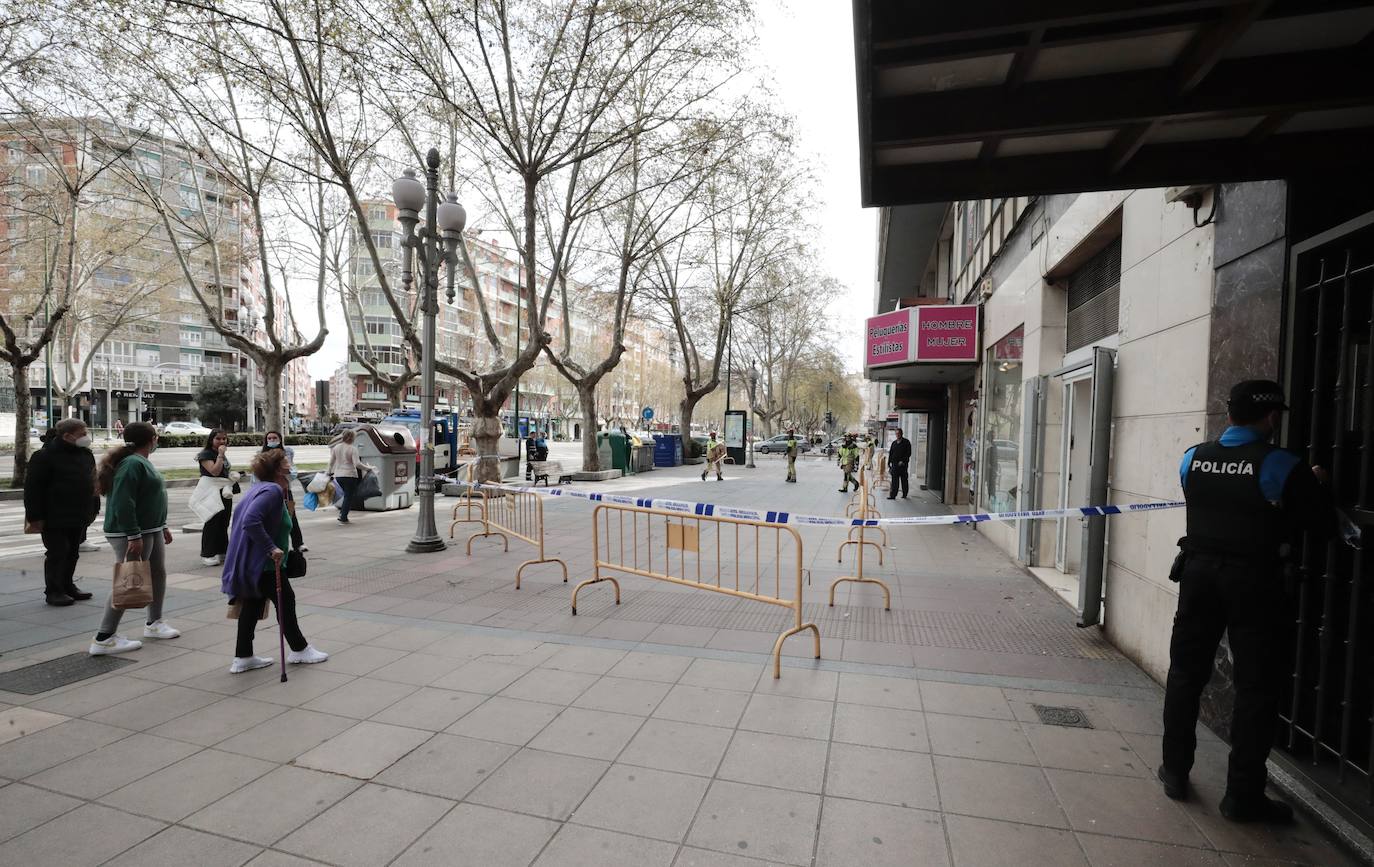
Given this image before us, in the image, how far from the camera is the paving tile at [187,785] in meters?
2.91

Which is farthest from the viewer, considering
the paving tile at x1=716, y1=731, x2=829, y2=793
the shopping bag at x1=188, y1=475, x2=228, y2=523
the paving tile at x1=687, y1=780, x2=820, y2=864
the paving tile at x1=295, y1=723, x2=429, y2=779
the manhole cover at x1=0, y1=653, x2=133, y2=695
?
the shopping bag at x1=188, y1=475, x2=228, y2=523

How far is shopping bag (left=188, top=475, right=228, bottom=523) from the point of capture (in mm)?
7465

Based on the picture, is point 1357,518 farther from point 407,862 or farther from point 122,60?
point 122,60

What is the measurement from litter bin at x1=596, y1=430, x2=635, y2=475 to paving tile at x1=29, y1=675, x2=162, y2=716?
62.8 ft

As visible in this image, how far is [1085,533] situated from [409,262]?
8.85m

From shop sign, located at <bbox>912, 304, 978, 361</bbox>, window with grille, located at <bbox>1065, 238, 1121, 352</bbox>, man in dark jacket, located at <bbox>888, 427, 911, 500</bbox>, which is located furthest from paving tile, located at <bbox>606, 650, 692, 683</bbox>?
man in dark jacket, located at <bbox>888, 427, 911, 500</bbox>

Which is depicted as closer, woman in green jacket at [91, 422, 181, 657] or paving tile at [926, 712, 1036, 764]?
paving tile at [926, 712, 1036, 764]

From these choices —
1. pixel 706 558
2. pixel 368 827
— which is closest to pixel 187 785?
pixel 368 827

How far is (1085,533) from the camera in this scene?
5.48 meters

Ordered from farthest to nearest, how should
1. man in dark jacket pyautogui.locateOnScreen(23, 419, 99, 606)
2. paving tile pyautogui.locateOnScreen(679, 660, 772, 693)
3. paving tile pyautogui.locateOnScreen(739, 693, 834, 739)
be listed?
man in dark jacket pyautogui.locateOnScreen(23, 419, 99, 606), paving tile pyautogui.locateOnScreen(679, 660, 772, 693), paving tile pyautogui.locateOnScreen(739, 693, 834, 739)

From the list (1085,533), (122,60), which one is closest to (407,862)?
(1085,533)

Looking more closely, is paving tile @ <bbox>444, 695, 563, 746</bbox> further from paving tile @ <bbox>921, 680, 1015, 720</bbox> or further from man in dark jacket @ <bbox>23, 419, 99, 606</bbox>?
man in dark jacket @ <bbox>23, 419, 99, 606</bbox>

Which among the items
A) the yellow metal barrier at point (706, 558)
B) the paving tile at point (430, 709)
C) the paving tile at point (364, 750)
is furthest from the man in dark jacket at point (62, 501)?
the yellow metal barrier at point (706, 558)

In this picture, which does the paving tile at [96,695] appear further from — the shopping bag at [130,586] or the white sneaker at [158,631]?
the white sneaker at [158,631]
